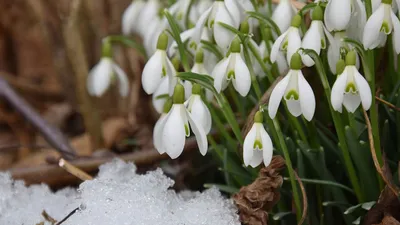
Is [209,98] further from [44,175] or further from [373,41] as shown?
[44,175]

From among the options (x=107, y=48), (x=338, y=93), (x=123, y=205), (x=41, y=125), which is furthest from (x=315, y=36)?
(x=41, y=125)

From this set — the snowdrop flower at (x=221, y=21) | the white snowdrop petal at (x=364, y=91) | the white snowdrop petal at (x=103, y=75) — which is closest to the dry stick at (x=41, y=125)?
the white snowdrop petal at (x=103, y=75)

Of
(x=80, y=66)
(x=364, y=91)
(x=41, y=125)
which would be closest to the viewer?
(x=364, y=91)

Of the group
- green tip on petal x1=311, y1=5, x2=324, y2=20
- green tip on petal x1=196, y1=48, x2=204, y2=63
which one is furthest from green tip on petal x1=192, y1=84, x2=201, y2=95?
green tip on petal x1=311, y1=5, x2=324, y2=20

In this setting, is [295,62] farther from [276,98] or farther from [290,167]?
[290,167]

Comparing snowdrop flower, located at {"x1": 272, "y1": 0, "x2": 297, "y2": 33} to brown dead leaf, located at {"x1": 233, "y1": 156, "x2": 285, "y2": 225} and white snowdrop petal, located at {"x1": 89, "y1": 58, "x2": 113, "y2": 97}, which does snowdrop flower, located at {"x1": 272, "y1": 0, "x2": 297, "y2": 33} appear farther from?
white snowdrop petal, located at {"x1": 89, "y1": 58, "x2": 113, "y2": 97}

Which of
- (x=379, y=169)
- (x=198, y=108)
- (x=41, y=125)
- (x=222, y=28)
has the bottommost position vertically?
(x=41, y=125)

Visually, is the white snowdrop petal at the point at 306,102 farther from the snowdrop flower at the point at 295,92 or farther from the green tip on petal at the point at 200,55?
the green tip on petal at the point at 200,55
